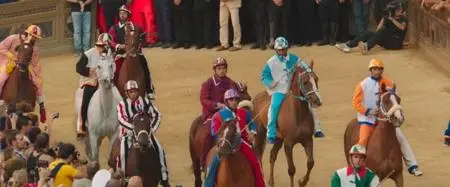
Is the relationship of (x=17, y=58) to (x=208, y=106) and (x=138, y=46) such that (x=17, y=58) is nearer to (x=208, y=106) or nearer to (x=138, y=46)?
(x=138, y=46)

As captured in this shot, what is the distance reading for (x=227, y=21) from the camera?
Result: 118 ft

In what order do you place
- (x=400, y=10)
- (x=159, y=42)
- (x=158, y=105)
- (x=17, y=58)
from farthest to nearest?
(x=159, y=42) → (x=400, y=10) → (x=158, y=105) → (x=17, y=58)

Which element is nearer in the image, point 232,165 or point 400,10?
point 232,165

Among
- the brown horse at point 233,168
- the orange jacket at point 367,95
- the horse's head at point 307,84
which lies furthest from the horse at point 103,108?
the brown horse at point 233,168

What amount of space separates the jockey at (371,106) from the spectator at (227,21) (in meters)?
12.8

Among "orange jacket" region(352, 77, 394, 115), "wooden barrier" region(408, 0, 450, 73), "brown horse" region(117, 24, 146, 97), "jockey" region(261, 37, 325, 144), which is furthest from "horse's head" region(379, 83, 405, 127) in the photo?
"wooden barrier" region(408, 0, 450, 73)

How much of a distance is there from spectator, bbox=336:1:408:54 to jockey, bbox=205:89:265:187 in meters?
12.4

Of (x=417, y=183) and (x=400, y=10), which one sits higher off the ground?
(x=400, y=10)

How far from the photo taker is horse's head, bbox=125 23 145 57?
2688 centimetres

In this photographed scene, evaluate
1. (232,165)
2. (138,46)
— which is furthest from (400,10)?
(232,165)

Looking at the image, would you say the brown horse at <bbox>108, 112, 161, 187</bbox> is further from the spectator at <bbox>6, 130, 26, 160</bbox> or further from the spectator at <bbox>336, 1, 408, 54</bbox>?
the spectator at <bbox>336, 1, 408, 54</bbox>

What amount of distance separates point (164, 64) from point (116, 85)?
28.4 ft

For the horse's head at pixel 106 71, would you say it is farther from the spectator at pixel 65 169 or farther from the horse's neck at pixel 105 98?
the spectator at pixel 65 169

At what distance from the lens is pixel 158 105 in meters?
31.9
